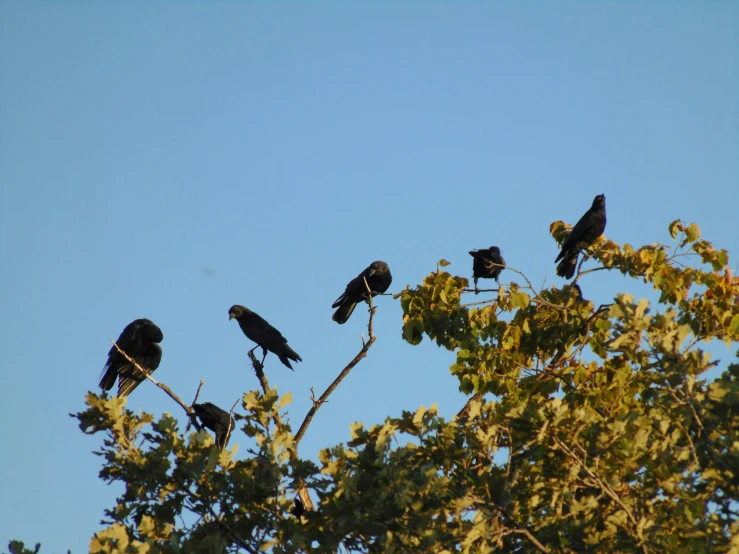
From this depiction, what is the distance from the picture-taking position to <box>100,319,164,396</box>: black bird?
32.0ft

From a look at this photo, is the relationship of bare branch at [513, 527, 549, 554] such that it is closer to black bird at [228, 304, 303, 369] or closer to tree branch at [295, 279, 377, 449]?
tree branch at [295, 279, 377, 449]

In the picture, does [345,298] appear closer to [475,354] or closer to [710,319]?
[475,354]

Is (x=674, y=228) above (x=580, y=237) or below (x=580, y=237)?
below

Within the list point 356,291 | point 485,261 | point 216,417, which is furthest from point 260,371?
point 485,261

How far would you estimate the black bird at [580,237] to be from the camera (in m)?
9.86

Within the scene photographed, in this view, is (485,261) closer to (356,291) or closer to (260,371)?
(356,291)

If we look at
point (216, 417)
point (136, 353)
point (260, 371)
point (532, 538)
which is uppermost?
point (136, 353)

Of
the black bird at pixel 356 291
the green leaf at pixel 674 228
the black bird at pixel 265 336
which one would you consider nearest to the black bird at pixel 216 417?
the black bird at pixel 265 336

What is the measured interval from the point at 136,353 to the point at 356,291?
2.90 metres

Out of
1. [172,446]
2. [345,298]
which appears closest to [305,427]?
[172,446]

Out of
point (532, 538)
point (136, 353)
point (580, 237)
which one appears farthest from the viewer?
point (136, 353)

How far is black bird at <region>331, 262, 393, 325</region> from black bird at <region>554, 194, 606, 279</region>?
240 centimetres

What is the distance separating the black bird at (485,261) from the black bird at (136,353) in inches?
165

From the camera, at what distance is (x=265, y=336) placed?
33.7 ft
